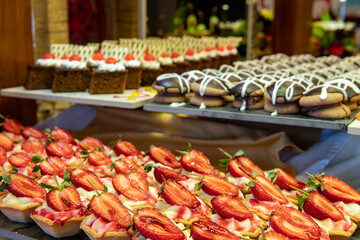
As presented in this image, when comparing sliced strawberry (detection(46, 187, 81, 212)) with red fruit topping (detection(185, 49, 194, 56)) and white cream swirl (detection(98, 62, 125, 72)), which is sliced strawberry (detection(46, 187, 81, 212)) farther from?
red fruit topping (detection(185, 49, 194, 56))

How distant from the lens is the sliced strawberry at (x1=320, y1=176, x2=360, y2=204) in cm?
221

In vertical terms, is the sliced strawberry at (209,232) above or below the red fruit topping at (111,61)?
below

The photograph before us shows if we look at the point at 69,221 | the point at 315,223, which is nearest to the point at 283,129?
the point at 315,223

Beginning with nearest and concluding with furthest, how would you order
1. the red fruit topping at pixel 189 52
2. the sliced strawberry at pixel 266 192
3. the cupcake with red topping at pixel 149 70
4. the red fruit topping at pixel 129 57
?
the sliced strawberry at pixel 266 192, the red fruit topping at pixel 129 57, the cupcake with red topping at pixel 149 70, the red fruit topping at pixel 189 52

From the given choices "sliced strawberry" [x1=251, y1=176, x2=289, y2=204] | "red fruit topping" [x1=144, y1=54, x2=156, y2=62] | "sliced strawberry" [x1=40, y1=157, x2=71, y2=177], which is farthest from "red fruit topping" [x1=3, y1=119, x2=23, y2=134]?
"sliced strawberry" [x1=251, y1=176, x2=289, y2=204]

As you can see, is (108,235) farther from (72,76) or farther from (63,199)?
(72,76)

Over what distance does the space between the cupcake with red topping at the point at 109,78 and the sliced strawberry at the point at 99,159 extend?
91 cm

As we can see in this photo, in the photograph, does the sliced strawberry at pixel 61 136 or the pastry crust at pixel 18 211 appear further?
the sliced strawberry at pixel 61 136

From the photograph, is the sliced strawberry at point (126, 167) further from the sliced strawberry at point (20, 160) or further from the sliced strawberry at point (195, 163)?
the sliced strawberry at point (20, 160)

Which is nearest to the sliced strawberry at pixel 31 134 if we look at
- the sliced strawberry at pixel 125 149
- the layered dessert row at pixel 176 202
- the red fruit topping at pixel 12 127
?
the red fruit topping at pixel 12 127

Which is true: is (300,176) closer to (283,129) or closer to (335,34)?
(283,129)

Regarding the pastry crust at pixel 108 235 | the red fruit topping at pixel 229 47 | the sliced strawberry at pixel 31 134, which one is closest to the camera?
the pastry crust at pixel 108 235

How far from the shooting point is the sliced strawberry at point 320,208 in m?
2.05

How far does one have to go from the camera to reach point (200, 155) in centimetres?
263
